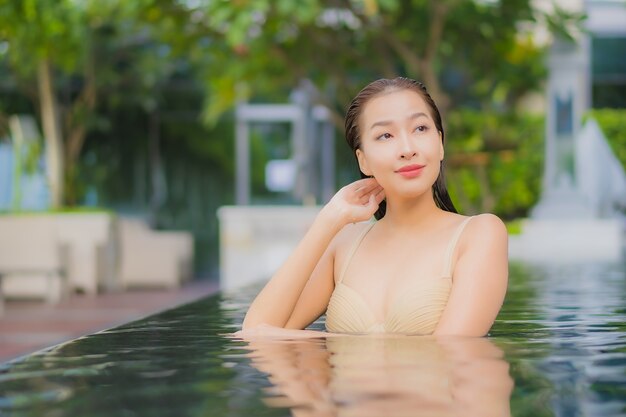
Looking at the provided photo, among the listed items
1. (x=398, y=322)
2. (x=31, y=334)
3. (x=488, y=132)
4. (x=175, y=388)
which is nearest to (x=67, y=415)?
(x=175, y=388)

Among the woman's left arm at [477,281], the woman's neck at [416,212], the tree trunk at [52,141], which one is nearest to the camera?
the woman's left arm at [477,281]

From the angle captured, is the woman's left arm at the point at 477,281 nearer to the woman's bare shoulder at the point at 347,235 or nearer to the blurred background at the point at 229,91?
the woman's bare shoulder at the point at 347,235

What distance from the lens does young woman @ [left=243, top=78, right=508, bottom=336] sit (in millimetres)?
2570

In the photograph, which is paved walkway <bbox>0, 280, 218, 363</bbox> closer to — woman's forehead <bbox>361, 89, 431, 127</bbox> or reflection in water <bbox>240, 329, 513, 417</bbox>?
woman's forehead <bbox>361, 89, 431, 127</bbox>

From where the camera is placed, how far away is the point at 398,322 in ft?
8.64

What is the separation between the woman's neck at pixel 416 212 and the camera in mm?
2758

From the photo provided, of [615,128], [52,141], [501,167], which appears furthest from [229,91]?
[615,128]

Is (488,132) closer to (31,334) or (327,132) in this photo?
(327,132)

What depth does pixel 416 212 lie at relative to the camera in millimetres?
2770

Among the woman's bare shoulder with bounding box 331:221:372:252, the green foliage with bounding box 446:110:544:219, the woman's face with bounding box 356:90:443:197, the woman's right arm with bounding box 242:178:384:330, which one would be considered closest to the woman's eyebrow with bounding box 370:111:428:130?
the woman's face with bounding box 356:90:443:197

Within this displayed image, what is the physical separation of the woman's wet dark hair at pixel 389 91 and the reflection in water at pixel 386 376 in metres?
0.49

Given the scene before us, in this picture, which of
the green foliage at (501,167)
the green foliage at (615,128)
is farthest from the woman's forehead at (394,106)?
the green foliage at (615,128)

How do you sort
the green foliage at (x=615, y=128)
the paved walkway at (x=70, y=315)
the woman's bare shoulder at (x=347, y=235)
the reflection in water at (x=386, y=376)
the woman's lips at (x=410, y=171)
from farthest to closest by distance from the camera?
1. the green foliage at (x=615, y=128)
2. the paved walkway at (x=70, y=315)
3. the woman's bare shoulder at (x=347, y=235)
4. the woman's lips at (x=410, y=171)
5. the reflection in water at (x=386, y=376)

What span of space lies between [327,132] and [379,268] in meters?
18.3
